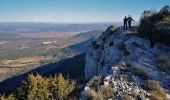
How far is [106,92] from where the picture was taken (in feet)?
83.9

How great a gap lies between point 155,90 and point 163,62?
323 inches

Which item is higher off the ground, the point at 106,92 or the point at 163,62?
the point at 163,62

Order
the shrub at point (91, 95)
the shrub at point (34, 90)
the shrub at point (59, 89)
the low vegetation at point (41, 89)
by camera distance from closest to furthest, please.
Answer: the shrub at point (91, 95), the shrub at point (34, 90), the low vegetation at point (41, 89), the shrub at point (59, 89)

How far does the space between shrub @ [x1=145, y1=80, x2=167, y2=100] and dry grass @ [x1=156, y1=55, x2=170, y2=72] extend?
486cm

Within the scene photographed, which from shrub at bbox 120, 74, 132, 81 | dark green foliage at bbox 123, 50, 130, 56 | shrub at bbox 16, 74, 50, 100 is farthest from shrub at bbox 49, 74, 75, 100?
shrub at bbox 120, 74, 132, 81

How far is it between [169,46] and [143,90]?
14661mm

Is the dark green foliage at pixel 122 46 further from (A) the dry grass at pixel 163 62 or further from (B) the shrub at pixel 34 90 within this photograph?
(B) the shrub at pixel 34 90

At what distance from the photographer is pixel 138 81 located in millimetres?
28000

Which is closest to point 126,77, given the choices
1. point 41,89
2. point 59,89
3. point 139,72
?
point 139,72

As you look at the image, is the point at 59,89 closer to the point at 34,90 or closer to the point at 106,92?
the point at 34,90

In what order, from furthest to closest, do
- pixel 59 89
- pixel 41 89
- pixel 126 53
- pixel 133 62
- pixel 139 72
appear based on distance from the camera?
pixel 59 89 → pixel 41 89 → pixel 126 53 → pixel 133 62 → pixel 139 72

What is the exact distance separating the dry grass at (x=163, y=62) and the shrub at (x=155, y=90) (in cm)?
486

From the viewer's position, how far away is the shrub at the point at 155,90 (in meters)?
25.5

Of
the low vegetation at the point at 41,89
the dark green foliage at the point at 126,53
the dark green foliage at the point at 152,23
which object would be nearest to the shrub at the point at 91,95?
the dark green foliage at the point at 126,53
